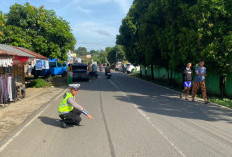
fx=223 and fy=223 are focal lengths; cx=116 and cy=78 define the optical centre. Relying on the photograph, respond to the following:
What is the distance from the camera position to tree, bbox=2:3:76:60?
18722 millimetres

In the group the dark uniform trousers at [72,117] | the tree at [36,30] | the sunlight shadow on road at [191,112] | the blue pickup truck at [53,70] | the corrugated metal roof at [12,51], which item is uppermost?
the tree at [36,30]

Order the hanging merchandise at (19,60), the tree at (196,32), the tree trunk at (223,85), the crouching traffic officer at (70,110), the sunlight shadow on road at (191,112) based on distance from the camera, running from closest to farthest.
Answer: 1. the crouching traffic officer at (70,110)
2. the sunlight shadow on road at (191,112)
3. the tree at (196,32)
4. the hanging merchandise at (19,60)
5. the tree trunk at (223,85)

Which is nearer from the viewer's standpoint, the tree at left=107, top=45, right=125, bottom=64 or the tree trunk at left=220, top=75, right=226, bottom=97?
the tree trunk at left=220, top=75, right=226, bottom=97

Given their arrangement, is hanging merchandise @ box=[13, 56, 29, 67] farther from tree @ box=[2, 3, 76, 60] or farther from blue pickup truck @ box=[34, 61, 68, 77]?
blue pickup truck @ box=[34, 61, 68, 77]

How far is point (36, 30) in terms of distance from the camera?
20172mm

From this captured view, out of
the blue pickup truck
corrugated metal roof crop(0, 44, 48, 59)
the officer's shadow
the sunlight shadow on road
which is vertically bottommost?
the sunlight shadow on road

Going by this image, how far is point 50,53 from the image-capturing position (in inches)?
822

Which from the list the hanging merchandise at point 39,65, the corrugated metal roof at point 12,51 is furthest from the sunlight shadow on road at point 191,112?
the hanging merchandise at point 39,65

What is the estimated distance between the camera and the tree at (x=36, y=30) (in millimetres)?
18722

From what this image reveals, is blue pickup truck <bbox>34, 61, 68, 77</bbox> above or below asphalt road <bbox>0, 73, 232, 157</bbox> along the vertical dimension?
above

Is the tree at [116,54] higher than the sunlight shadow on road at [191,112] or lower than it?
higher

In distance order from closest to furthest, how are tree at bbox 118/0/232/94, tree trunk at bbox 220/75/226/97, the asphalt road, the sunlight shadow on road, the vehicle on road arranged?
the asphalt road
the sunlight shadow on road
tree at bbox 118/0/232/94
tree trunk at bbox 220/75/226/97
the vehicle on road

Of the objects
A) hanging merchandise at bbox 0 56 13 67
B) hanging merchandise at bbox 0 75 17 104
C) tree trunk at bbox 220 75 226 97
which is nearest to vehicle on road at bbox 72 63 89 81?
hanging merchandise at bbox 0 75 17 104

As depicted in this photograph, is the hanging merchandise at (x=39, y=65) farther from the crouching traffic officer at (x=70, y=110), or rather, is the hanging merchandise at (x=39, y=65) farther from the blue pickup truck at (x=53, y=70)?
the crouching traffic officer at (x=70, y=110)
